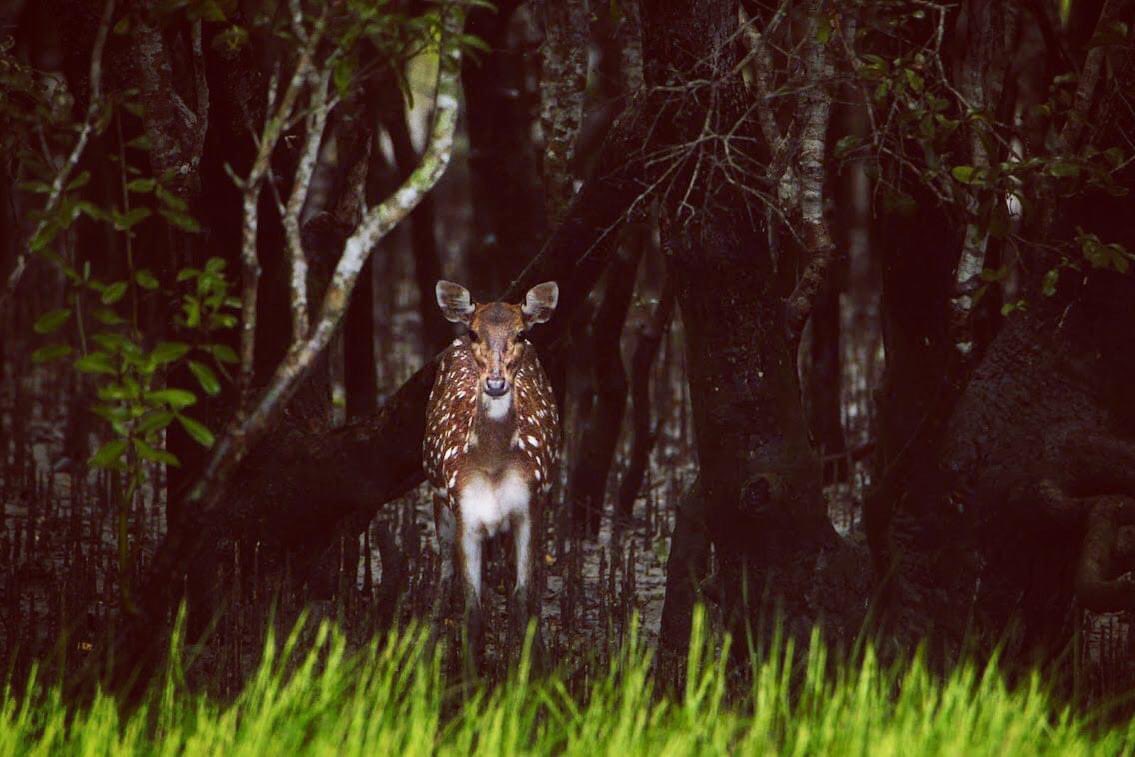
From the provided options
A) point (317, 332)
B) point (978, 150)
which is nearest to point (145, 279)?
point (317, 332)

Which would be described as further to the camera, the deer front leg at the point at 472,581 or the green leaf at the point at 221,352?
the deer front leg at the point at 472,581

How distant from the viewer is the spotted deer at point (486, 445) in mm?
6711

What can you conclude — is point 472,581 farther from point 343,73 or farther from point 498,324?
point 343,73

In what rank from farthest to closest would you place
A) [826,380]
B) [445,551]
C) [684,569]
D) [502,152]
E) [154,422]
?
[826,380], [502,152], [445,551], [684,569], [154,422]

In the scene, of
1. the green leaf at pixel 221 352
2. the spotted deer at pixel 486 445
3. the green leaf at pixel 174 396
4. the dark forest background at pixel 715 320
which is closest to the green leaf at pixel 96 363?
the dark forest background at pixel 715 320

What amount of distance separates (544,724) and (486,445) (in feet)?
4.98

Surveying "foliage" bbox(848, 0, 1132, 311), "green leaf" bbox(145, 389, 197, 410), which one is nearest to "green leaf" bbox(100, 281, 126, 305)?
"green leaf" bbox(145, 389, 197, 410)

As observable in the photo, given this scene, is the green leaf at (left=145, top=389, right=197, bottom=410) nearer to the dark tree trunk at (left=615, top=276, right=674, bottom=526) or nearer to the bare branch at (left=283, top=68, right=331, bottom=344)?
the bare branch at (left=283, top=68, right=331, bottom=344)

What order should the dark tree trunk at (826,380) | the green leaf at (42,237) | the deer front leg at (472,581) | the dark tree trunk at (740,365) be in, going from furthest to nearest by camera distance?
the dark tree trunk at (826,380), the deer front leg at (472,581), the dark tree trunk at (740,365), the green leaf at (42,237)

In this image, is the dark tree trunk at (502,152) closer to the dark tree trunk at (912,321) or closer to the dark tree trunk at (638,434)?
the dark tree trunk at (638,434)

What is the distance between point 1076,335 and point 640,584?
299 cm

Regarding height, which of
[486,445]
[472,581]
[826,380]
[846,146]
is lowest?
[472,581]

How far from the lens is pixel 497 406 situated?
6.85 metres

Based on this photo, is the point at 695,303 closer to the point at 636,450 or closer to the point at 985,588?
the point at 985,588
